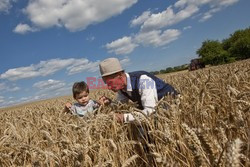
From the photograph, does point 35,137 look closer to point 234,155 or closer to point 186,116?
point 186,116

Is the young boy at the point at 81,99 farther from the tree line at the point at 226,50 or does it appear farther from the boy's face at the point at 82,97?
the tree line at the point at 226,50

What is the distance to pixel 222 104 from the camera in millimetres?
2791

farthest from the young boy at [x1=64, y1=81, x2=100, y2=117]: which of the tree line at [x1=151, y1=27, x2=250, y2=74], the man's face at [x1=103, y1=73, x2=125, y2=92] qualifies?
the tree line at [x1=151, y1=27, x2=250, y2=74]

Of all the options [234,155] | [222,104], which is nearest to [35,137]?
[222,104]

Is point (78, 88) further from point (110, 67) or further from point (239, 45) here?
point (239, 45)

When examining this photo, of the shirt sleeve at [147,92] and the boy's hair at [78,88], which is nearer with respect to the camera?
the shirt sleeve at [147,92]

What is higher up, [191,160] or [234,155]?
[234,155]

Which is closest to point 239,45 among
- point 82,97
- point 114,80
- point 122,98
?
point 82,97

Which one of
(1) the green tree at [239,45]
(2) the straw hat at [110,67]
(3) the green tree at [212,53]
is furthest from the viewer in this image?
(3) the green tree at [212,53]

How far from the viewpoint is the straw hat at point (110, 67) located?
11.7 ft

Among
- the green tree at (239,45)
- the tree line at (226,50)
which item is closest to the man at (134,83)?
the tree line at (226,50)

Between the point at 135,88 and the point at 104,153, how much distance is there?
1.52 m

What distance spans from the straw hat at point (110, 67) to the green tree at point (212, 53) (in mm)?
67827

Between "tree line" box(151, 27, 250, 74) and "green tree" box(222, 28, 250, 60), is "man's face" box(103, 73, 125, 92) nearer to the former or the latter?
"tree line" box(151, 27, 250, 74)
